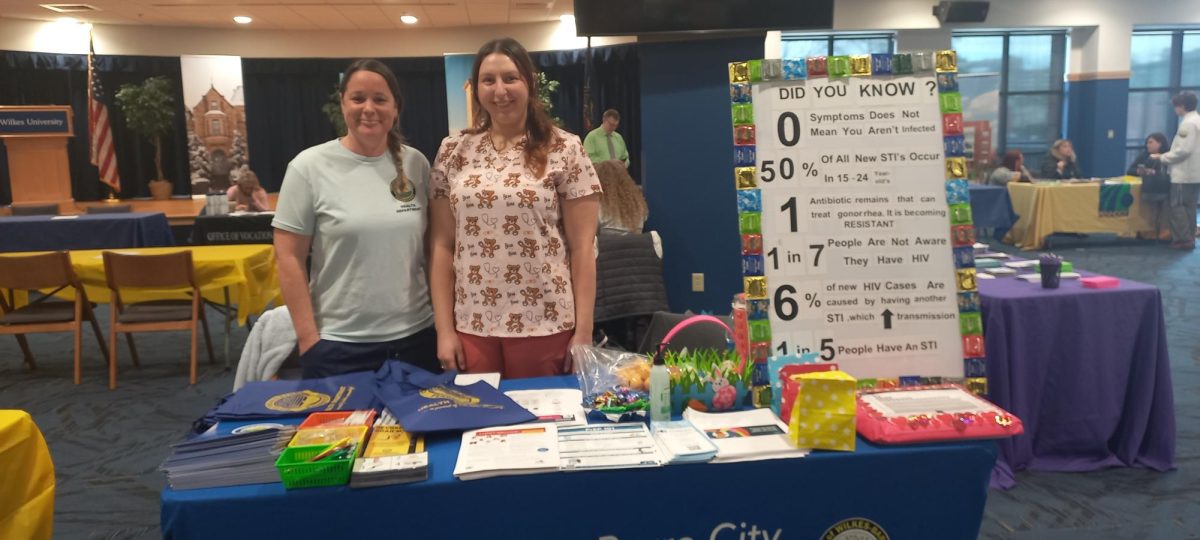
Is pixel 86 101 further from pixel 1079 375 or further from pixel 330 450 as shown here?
pixel 1079 375

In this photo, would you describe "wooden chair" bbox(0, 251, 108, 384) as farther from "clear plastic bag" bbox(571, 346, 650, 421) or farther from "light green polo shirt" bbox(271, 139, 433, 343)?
"clear plastic bag" bbox(571, 346, 650, 421)

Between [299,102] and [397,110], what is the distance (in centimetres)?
1027

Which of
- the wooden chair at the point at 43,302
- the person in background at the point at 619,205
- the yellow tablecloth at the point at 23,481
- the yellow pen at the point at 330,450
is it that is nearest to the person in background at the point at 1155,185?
the person in background at the point at 619,205

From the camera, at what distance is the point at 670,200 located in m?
4.50

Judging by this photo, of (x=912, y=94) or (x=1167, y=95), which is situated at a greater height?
(x=1167, y=95)

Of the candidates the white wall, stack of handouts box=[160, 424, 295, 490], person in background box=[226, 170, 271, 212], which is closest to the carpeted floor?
stack of handouts box=[160, 424, 295, 490]

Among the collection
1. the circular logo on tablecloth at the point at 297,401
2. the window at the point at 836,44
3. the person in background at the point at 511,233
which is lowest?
the circular logo on tablecloth at the point at 297,401

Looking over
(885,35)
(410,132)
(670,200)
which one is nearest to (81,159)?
(410,132)

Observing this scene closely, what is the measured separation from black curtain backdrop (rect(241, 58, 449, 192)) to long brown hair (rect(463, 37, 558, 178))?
970 cm

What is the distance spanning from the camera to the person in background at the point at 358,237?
1845mm

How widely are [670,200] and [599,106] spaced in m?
6.79

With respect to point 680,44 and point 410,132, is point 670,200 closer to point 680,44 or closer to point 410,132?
point 680,44

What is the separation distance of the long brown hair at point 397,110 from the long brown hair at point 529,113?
0.19 m

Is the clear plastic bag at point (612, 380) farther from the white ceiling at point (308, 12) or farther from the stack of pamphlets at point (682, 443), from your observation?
Answer: the white ceiling at point (308, 12)
